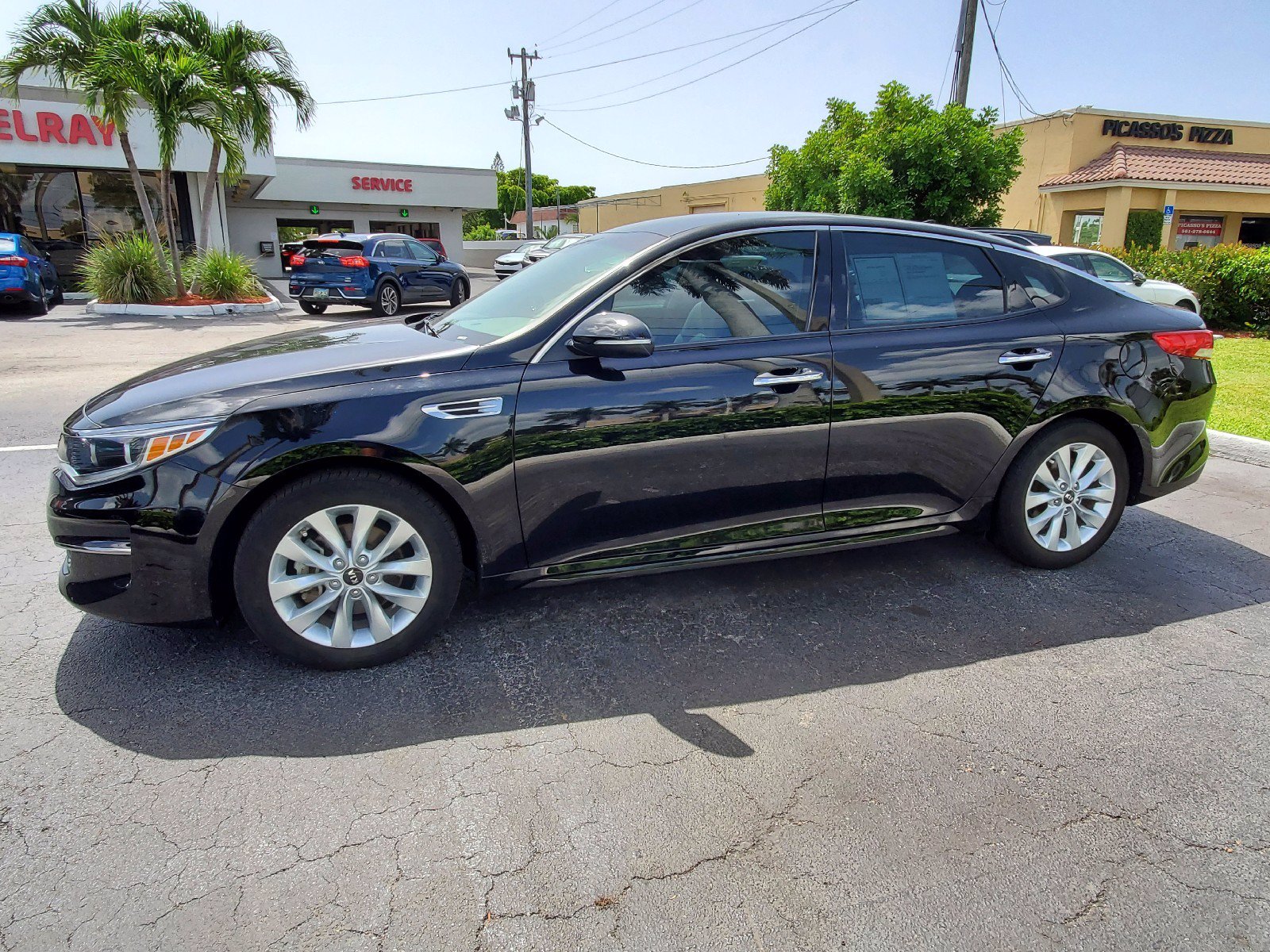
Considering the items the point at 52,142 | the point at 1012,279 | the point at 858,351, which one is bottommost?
the point at 858,351

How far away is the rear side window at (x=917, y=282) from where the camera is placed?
3752 mm

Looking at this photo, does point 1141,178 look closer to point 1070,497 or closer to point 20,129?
point 1070,497

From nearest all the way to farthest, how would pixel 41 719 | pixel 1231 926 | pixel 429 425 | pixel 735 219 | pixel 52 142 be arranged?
pixel 1231 926
pixel 41 719
pixel 429 425
pixel 735 219
pixel 52 142

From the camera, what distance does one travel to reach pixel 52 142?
20.3 meters

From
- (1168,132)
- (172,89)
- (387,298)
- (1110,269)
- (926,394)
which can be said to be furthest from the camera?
(1168,132)

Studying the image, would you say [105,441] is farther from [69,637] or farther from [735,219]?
[735,219]

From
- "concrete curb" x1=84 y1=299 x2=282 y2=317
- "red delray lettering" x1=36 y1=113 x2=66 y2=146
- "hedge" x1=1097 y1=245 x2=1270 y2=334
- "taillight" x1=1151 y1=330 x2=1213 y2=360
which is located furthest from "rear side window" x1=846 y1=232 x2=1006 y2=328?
"red delray lettering" x1=36 y1=113 x2=66 y2=146

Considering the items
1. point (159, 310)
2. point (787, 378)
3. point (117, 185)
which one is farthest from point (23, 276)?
point (787, 378)

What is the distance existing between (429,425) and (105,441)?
113 cm

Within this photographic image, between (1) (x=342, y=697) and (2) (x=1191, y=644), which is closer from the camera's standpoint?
(1) (x=342, y=697)

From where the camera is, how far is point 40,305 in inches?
636

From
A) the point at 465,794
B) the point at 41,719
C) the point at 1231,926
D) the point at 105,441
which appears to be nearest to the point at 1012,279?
the point at 1231,926

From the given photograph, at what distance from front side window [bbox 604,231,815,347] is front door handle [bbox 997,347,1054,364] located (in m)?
0.99

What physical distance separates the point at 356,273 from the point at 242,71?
5.64m
